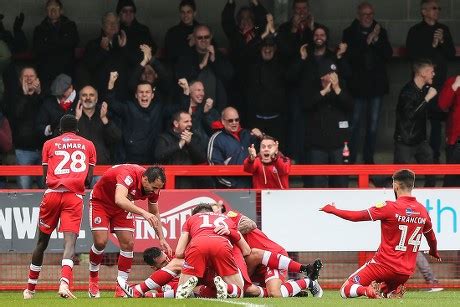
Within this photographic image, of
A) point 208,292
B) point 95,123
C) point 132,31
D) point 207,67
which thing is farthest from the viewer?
point 132,31

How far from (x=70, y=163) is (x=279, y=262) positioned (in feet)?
8.33

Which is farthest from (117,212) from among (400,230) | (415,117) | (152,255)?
(415,117)

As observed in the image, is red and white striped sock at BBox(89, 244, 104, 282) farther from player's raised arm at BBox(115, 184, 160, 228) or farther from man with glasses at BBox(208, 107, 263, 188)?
man with glasses at BBox(208, 107, 263, 188)

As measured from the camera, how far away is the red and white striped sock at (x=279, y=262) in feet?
52.1

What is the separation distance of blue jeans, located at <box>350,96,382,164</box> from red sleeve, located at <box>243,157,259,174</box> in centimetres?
275

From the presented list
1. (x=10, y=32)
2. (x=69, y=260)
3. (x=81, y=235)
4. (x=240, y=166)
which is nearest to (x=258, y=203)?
(x=240, y=166)

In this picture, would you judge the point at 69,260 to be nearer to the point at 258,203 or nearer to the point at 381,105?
the point at 258,203

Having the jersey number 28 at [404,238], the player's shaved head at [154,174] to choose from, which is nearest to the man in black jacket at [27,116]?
the player's shaved head at [154,174]

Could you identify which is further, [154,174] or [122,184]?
[122,184]

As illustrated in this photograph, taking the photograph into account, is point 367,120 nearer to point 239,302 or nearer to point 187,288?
point 187,288

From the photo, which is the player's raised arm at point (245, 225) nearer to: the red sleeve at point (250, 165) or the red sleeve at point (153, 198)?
the red sleeve at point (153, 198)

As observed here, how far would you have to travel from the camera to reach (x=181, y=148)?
59.6 feet

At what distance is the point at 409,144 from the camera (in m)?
19.5

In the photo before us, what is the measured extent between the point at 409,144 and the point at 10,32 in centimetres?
559
